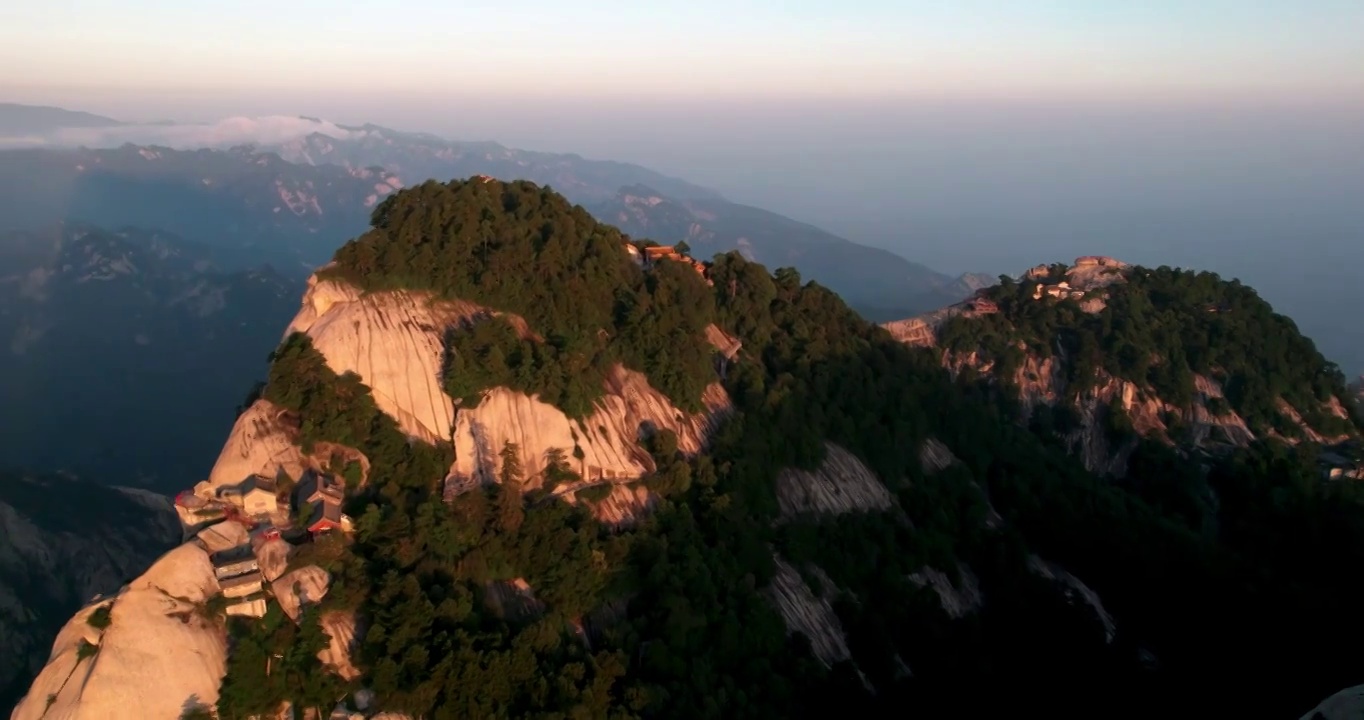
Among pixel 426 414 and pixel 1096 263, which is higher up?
pixel 1096 263

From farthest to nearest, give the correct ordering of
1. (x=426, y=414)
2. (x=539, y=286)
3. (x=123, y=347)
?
(x=123, y=347), (x=539, y=286), (x=426, y=414)

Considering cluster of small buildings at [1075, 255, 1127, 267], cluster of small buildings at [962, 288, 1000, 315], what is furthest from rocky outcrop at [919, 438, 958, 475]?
cluster of small buildings at [1075, 255, 1127, 267]

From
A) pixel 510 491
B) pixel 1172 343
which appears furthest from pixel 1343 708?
pixel 1172 343

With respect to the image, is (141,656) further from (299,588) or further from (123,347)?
(123,347)

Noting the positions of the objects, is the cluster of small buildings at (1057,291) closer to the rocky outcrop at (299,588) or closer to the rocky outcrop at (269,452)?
the rocky outcrop at (269,452)

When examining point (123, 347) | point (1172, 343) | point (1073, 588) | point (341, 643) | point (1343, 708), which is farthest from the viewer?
point (123, 347)

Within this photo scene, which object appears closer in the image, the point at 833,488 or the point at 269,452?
the point at 269,452

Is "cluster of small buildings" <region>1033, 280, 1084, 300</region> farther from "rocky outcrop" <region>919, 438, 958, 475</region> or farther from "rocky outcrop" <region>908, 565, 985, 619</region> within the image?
"rocky outcrop" <region>908, 565, 985, 619</region>

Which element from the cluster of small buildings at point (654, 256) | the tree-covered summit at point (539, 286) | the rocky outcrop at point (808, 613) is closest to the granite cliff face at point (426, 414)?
the tree-covered summit at point (539, 286)
